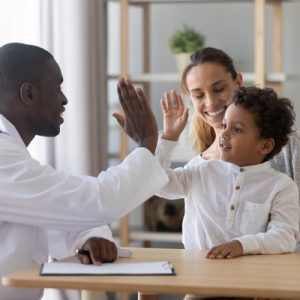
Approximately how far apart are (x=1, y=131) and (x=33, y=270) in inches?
14.8

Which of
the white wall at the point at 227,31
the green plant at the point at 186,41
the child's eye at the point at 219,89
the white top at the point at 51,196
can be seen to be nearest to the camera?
the white top at the point at 51,196

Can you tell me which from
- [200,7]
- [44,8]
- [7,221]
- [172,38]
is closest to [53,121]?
[7,221]

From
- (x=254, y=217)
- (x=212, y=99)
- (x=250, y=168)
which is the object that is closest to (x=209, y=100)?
(x=212, y=99)

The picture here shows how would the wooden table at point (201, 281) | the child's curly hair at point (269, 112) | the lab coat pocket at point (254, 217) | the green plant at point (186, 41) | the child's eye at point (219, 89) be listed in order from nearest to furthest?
the wooden table at point (201, 281), the lab coat pocket at point (254, 217), the child's curly hair at point (269, 112), the child's eye at point (219, 89), the green plant at point (186, 41)

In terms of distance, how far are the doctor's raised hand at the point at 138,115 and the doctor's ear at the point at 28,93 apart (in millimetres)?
224

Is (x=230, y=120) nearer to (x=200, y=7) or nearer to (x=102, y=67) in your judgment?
(x=102, y=67)

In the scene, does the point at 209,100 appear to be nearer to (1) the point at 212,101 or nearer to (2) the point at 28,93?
(1) the point at 212,101

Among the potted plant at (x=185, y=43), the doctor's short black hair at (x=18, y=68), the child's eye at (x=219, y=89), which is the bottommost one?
the child's eye at (x=219, y=89)

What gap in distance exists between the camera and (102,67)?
3754 millimetres

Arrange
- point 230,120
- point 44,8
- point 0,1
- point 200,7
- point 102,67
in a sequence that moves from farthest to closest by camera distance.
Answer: point 200,7 → point 102,67 → point 44,8 → point 0,1 → point 230,120

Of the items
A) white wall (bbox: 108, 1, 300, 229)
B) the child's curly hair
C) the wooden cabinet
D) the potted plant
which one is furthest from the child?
white wall (bbox: 108, 1, 300, 229)

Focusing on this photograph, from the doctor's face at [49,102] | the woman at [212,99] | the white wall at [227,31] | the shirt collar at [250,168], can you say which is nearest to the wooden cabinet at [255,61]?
the white wall at [227,31]

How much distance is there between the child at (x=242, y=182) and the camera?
190cm

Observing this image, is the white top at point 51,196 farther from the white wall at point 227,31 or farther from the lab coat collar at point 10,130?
the white wall at point 227,31
